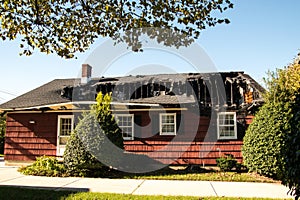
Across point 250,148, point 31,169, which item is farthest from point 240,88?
point 31,169

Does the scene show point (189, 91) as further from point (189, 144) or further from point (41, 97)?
point (41, 97)

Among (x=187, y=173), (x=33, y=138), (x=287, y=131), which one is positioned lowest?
(x=187, y=173)

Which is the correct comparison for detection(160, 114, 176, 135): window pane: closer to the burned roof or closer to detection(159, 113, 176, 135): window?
detection(159, 113, 176, 135): window

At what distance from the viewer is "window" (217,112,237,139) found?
1259cm

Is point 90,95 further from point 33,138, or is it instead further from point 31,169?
point 31,169

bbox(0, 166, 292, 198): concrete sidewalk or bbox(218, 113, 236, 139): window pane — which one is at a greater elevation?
bbox(218, 113, 236, 139): window pane

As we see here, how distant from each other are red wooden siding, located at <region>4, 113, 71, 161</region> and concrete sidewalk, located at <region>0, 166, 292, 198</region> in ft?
14.7

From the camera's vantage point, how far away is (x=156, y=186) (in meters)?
7.84

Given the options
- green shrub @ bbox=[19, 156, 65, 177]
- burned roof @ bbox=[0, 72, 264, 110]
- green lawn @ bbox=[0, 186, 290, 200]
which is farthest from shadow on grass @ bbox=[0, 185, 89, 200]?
burned roof @ bbox=[0, 72, 264, 110]

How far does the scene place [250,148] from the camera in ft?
31.9

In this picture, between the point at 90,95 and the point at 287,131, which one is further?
the point at 90,95

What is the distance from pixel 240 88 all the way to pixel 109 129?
6.98 metres

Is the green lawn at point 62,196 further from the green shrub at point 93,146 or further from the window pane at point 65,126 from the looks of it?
the window pane at point 65,126

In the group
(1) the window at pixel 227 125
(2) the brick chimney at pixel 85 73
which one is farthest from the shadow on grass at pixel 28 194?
(2) the brick chimney at pixel 85 73
